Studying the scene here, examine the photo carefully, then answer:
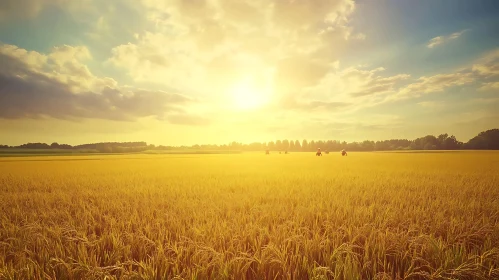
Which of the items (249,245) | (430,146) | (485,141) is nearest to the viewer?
(249,245)

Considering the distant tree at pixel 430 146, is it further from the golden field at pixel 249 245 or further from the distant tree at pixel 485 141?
the golden field at pixel 249 245

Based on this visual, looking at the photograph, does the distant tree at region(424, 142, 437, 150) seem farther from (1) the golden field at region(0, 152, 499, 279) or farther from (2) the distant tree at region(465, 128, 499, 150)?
(1) the golden field at region(0, 152, 499, 279)

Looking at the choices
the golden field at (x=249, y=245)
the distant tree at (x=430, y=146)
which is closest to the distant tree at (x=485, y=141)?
the distant tree at (x=430, y=146)

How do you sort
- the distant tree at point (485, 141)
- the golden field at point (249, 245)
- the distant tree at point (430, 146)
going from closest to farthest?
the golden field at point (249, 245), the distant tree at point (485, 141), the distant tree at point (430, 146)

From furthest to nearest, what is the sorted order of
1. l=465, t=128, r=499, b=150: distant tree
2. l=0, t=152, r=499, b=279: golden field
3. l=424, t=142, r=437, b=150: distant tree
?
l=424, t=142, r=437, b=150: distant tree
l=465, t=128, r=499, b=150: distant tree
l=0, t=152, r=499, b=279: golden field

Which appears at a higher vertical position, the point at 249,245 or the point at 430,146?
the point at 430,146

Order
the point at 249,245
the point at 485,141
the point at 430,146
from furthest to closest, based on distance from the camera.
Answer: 1. the point at 430,146
2. the point at 485,141
3. the point at 249,245

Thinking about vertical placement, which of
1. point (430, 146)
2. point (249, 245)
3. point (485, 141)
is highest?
point (485, 141)

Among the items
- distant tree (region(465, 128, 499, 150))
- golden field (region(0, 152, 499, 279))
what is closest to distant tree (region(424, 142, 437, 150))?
distant tree (region(465, 128, 499, 150))

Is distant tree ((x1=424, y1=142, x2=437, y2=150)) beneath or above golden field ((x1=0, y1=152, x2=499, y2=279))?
above

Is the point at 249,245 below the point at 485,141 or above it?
below

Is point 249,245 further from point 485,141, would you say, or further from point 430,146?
point 430,146

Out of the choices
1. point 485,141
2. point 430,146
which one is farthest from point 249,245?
point 430,146

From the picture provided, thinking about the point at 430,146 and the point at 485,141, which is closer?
the point at 485,141
